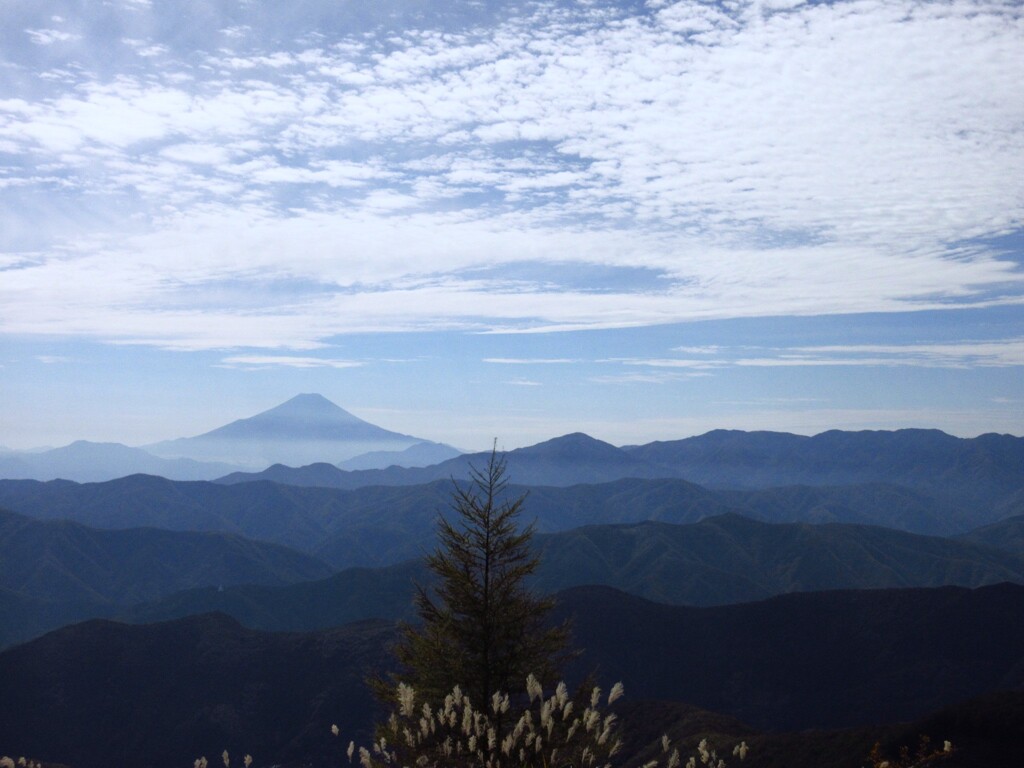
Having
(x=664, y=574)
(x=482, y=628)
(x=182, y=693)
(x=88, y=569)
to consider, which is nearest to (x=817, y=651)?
(x=182, y=693)

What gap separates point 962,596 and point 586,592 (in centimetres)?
4684

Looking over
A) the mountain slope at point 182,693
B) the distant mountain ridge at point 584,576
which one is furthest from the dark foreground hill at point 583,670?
the distant mountain ridge at point 584,576

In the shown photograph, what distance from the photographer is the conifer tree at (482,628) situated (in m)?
13.3

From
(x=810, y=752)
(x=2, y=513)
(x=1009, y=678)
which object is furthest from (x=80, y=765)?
(x=2, y=513)

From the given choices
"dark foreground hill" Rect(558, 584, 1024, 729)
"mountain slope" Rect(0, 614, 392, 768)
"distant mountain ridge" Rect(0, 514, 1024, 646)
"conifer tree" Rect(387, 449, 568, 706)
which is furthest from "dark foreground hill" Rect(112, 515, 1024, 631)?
"conifer tree" Rect(387, 449, 568, 706)

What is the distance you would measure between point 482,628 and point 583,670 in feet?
280

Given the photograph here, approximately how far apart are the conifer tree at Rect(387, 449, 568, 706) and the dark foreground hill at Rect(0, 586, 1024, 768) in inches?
2743

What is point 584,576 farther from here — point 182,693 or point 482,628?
point 482,628

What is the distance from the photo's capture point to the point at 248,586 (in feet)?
547

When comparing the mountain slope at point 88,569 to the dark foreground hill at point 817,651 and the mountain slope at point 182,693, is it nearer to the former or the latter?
the mountain slope at point 182,693

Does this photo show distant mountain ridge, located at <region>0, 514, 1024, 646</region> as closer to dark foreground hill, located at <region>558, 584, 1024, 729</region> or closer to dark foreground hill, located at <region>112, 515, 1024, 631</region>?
dark foreground hill, located at <region>112, 515, 1024, 631</region>

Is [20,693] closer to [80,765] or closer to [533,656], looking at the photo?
[80,765]

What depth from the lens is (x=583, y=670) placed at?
93.6m

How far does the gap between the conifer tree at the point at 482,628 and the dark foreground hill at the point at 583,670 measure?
6968 cm
